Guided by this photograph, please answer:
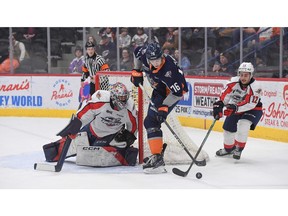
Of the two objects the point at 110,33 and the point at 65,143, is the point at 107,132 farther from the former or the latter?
the point at 110,33

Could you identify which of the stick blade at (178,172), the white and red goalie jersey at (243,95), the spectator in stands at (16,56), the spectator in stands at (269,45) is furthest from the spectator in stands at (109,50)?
the stick blade at (178,172)

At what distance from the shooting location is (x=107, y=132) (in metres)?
5.09

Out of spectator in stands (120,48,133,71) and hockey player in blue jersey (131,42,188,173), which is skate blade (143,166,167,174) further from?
spectator in stands (120,48,133,71)

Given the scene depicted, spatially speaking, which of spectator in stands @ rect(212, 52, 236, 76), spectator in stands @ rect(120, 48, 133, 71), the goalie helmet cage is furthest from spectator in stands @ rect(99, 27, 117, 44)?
the goalie helmet cage

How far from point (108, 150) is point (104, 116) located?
11.6 inches

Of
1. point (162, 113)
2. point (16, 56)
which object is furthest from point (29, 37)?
point (162, 113)

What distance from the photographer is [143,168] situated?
192 inches

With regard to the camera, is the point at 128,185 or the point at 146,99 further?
the point at 146,99

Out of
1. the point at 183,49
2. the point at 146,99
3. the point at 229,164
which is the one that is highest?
the point at 183,49

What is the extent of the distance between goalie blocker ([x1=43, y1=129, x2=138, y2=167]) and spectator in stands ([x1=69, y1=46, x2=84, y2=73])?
16.6ft

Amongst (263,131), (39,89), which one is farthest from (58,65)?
(263,131)

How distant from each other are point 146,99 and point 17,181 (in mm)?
1445

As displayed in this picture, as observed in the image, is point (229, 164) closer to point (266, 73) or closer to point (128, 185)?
point (128, 185)

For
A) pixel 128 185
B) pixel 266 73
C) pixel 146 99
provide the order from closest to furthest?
pixel 128 185 < pixel 146 99 < pixel 266 73
